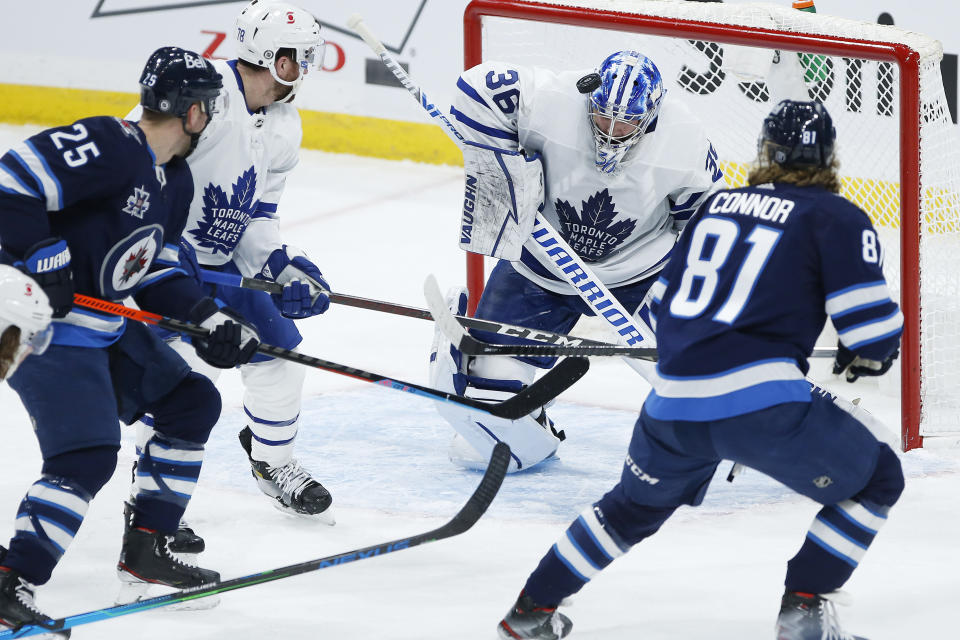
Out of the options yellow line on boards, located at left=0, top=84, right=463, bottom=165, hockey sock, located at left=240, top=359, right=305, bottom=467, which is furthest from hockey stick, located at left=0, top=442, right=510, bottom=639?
yellow line on boards, located at left=0, top=84, right=463, bottom=165

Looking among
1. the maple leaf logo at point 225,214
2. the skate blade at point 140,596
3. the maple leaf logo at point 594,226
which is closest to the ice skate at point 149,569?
the skate blade at point 140,596

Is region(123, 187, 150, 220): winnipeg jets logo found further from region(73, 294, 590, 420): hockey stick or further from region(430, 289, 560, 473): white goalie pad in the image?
region(430, 289, 560, 473): white goalie pad

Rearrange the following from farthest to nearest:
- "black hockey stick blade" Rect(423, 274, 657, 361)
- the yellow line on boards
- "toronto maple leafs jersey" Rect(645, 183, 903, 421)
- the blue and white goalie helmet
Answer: the yellow line on boards → the blue and white goalie helmet → "black hockey stick blade" Rect(423, 274, 657, 361) → "toronto maple leafs jersey" Rect(645, 183, 903, 421)

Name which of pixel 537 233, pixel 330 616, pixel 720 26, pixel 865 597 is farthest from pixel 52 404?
pixel 720 26

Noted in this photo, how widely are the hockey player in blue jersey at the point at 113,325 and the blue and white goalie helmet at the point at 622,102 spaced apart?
38.2 inches

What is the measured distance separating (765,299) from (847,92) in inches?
82.8

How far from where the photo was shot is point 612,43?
162 inches

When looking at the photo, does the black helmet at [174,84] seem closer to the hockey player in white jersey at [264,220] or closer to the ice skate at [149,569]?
the hockey player in white jersey at [264,220]

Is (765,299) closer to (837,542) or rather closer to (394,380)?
(837,542)

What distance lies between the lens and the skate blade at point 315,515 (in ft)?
10.3

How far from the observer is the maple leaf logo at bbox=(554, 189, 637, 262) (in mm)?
3328

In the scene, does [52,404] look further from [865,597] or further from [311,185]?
[311,185]

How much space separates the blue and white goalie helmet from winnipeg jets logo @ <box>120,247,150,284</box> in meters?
1.13

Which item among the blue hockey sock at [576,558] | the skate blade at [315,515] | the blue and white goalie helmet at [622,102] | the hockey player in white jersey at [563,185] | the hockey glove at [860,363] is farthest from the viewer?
the hockey player in white jersey at [563,185]
